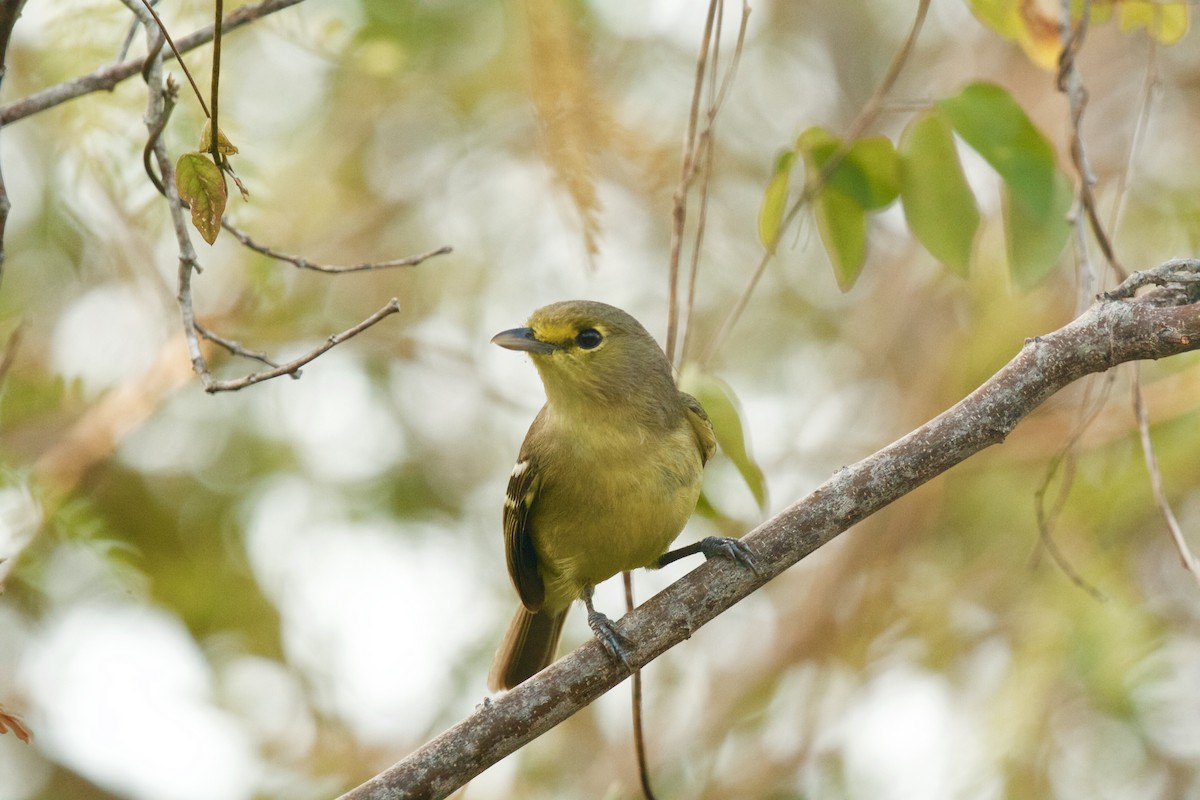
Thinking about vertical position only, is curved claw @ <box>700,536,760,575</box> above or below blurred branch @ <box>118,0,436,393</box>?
Answer: below

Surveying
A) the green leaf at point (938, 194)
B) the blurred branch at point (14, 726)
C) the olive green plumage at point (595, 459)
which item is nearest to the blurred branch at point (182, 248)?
the blurred branch at point (14, 726)

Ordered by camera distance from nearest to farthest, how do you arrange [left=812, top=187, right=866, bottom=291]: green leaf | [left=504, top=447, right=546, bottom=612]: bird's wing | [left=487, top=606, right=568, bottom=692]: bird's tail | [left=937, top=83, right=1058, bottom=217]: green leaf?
1. [left=937, top=83, right=1058, bottom=217]: green leaf
2. [left=812, top=187, right=866, bottom=291]: green leaf
3. [left=504, top=447, right=546, bottom=612]: bird's wing
4. [left=487, top=606, right=568, bottom=692]: bird's tail

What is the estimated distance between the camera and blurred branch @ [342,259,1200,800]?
2.25 m

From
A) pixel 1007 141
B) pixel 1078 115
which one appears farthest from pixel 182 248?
pixel 1078 115

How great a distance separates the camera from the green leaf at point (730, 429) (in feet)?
9.69

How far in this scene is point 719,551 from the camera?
263 cm

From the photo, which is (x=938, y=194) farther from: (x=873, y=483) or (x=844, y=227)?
(x=873, y=483)

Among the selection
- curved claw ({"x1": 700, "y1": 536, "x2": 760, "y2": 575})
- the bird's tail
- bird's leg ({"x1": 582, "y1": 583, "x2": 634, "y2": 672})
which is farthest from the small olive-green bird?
curved claw ({"x1": 700, "y1": 536, "x2": 760, "y2": 575})

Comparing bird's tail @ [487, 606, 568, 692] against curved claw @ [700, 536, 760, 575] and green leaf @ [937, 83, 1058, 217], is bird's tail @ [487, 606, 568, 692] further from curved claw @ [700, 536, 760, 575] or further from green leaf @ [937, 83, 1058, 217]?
green leaf @ [937, 83, 1058, 217]

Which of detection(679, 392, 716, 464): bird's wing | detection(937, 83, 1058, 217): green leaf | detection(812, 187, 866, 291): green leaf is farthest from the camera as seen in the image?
detection(679, 392, 716, 464): bird's wing

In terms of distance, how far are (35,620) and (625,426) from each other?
2.41m

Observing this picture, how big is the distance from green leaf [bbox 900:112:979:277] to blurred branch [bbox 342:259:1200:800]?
62 centimetres

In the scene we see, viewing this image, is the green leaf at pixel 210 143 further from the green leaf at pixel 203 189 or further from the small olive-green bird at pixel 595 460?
the small olive-green bird at pixel 595 460

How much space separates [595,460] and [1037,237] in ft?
4.29
